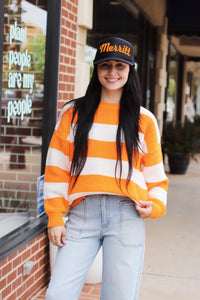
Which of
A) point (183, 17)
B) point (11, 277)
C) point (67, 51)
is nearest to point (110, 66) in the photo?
point (11, 277)

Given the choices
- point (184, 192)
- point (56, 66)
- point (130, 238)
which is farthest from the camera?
point (184, 192)

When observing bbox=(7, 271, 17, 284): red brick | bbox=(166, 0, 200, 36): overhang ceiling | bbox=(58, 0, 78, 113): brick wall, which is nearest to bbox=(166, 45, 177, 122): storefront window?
bbox=(166, 0, 200, 36): overhang ceiling

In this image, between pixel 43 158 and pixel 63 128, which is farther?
pixel 43 158

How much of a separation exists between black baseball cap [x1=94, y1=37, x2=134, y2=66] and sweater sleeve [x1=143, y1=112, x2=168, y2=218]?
0.33 m

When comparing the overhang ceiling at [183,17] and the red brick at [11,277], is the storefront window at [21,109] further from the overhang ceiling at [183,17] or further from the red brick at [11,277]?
the overhang ceiling at [183,17]

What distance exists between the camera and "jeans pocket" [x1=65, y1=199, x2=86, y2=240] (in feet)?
8.70

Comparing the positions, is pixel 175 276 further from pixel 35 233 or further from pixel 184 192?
pixel 184 192

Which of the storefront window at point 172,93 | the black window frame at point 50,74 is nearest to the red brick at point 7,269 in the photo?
the black window frame at point 50,74

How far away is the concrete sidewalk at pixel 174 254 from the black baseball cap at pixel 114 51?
8.51 feet

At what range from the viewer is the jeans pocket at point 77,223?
8.70ft

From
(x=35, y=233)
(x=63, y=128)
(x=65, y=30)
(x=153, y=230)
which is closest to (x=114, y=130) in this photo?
(x=63, y=128)

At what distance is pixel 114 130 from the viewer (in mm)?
2680

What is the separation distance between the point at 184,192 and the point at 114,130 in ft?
25.7

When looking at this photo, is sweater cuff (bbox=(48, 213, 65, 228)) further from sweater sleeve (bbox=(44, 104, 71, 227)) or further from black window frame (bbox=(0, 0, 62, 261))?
black window frame (bbox=(0, 0, 62, 261))
